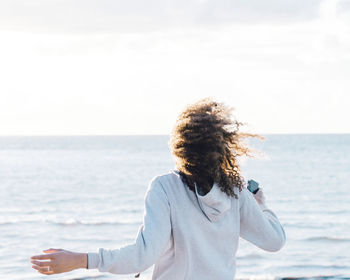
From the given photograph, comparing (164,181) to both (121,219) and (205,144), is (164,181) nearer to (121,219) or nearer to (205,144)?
(205,144)

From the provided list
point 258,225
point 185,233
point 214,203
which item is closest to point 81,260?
point 185,233

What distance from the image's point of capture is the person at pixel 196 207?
210 cm

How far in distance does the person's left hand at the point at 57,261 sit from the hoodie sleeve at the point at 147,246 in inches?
1.9

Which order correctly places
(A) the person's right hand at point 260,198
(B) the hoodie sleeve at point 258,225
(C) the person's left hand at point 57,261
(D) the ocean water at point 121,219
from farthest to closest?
1. (D) the ocean water at point 121,219
2. (A) the person's right hand at point 260,198
3. (B) the hoodie sleeve at point 258,225
4. (C) the person's left hand at point 57,261

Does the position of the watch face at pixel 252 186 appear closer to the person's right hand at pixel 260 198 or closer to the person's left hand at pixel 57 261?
the person's right hand at pixel 260 198

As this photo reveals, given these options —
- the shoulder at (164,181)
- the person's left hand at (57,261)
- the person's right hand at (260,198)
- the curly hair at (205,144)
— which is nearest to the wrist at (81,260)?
the person's left hand at (57,261)

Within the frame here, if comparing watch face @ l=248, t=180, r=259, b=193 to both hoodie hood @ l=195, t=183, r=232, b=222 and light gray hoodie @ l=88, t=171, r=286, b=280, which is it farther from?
hoodie hood @ l=195, t=183, r=232, b=222

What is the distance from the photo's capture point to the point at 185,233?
2168mm

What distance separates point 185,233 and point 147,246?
0.55 feet

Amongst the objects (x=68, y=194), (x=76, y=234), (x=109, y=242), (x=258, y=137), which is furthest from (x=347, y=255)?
(x=68, y=194)

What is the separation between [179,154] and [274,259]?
7961mm

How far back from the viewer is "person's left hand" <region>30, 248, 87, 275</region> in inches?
78.0

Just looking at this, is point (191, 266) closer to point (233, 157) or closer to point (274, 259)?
point (233, 157)

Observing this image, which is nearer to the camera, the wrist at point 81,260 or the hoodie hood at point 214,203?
the wrist at point 81,260
